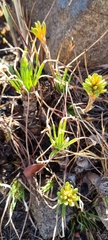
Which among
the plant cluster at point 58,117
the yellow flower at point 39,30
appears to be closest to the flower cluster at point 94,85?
the plant cluster at point 58,117

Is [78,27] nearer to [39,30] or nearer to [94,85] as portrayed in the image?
[39,30]

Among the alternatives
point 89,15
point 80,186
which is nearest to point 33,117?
point 80,186

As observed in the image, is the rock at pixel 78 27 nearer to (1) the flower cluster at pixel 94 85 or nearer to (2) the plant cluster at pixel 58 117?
(2) the plant cluster at pixel 58 117

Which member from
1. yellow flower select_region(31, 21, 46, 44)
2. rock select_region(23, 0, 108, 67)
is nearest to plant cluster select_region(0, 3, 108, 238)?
yellow flower select_region(31, 21, 46, 44)

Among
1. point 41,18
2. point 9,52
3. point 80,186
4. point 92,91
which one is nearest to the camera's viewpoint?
point 92,91

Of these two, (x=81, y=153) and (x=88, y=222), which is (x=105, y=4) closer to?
(x=81, y=153)

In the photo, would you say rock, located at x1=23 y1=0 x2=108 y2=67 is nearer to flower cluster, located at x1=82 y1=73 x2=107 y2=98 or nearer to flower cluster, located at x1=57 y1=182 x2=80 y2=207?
flower cluster, located at x1=82 y1=73 x2=107 y2=98

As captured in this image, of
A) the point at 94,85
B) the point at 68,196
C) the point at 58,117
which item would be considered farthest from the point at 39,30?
the point at 68,196

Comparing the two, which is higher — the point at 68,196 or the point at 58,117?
the point at 58,117
